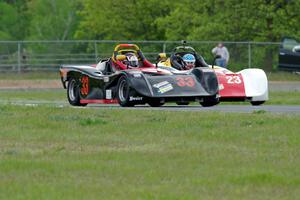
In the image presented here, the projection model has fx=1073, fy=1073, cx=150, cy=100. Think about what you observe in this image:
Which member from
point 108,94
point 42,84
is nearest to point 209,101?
point 108,94

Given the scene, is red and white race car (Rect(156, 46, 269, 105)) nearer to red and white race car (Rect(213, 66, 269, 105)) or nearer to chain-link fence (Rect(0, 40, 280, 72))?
red and white race car (Rect(213, 66, 269, 105))

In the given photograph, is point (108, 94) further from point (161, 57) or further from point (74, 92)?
point (161, 57)

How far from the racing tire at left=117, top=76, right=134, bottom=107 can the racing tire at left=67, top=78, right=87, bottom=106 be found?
242cm

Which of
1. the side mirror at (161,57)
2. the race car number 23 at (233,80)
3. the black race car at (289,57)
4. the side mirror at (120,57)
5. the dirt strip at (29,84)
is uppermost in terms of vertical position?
the side mirror at (120,57)

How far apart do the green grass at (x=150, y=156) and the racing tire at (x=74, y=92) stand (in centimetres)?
611

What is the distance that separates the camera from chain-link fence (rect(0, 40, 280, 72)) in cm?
4772

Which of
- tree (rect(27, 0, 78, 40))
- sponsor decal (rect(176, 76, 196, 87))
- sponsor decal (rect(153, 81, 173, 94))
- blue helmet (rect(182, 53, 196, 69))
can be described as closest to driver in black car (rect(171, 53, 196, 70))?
blue helmet (rect(182, 53, 196, 69))

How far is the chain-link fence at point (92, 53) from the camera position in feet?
157

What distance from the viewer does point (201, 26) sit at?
53625mm

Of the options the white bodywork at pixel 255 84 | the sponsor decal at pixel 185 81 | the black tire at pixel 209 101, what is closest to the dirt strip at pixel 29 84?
the black tire at pixel 209 101

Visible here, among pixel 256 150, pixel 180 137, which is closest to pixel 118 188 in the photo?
pixel 256 150

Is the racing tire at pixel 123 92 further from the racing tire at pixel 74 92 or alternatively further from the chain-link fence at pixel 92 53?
the chain-link fence at pixel 92 53

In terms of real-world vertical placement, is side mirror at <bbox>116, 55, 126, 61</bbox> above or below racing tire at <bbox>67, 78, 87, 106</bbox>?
above

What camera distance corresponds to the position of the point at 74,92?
85.6 feet
